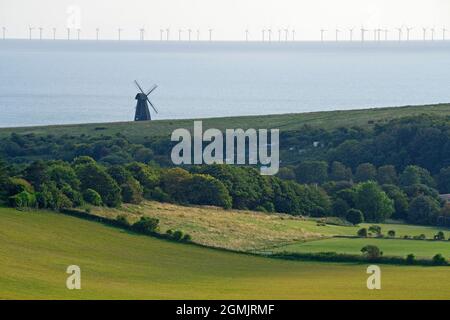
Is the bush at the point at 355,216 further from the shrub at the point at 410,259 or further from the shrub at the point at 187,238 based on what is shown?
the shrub at the point at 410,259

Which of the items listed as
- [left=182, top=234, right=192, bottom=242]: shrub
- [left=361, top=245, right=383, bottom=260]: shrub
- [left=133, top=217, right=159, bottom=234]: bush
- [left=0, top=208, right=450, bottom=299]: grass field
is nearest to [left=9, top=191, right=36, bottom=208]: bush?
[left=0, top=208, right=450, bottom=299]: grass field

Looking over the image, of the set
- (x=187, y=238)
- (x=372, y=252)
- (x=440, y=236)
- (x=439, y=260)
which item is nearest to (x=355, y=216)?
(x=440, y=236)

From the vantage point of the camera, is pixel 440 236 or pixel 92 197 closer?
pixel 440 236

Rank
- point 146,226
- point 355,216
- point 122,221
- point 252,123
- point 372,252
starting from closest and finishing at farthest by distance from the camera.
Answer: point 372,252, point 146,226, point 122,221, point 355,216, point 252,123

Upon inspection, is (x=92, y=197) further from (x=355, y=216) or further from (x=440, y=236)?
(x=440, y=236)

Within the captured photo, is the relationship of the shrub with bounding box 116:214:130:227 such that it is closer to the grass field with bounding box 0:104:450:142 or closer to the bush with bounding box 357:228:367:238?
the bush with bounding box 357:228:367:238
